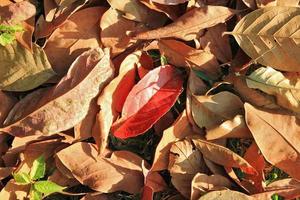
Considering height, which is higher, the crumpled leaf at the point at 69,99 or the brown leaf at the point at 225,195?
the crumpled leaf at the point at 69,99

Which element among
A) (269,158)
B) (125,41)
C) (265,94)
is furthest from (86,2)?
(269,158)

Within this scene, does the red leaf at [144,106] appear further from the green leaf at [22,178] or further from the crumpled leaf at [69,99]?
the green leaf at [22,178]

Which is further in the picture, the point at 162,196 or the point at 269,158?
the point at 162,196

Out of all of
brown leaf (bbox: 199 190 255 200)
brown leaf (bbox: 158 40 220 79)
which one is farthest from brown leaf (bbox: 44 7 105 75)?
brown leaf (bbox: 199 190 255 200)

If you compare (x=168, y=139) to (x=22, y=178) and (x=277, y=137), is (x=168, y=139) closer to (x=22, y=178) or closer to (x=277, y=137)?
(x=277, y=137)

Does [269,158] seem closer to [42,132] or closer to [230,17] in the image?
[230,17]

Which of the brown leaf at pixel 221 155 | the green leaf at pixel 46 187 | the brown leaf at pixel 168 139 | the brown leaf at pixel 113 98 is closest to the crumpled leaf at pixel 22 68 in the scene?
the brown leaf at pixel 113 98
